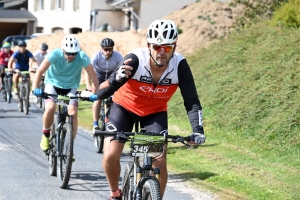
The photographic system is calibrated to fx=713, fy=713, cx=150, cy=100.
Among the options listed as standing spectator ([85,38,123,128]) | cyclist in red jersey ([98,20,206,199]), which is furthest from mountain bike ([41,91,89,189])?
standing spectator ([85,38,123,128])

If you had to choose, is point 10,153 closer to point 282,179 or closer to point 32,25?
point 282,179

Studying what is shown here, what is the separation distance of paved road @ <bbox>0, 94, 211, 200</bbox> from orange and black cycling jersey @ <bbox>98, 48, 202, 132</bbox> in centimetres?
232

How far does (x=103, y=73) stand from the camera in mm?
13000

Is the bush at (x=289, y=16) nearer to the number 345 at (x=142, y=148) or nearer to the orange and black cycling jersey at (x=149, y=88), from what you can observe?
the orange and black cycling jersey at (x=149, y=88)

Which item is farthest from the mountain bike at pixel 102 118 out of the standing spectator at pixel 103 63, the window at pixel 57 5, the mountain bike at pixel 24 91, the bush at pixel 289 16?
the window at pixel 57 5

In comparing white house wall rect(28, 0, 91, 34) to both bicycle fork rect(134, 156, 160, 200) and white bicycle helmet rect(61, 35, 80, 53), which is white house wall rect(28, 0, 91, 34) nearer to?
white bicycle helmet rect(61, 35, 80, 53)

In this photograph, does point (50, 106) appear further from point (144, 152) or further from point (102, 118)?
point (144, 152)

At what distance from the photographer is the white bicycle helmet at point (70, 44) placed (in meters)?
9.79

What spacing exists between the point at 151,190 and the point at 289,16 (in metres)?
13.2

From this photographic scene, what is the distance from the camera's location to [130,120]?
6.81m

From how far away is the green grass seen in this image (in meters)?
9.66

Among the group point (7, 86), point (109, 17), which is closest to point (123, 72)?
point (7, 86)

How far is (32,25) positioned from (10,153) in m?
51.8

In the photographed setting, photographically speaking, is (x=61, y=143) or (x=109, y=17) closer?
(x=61, y=143)
